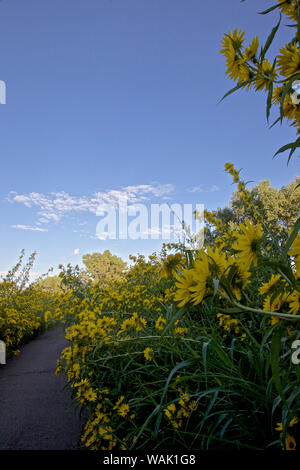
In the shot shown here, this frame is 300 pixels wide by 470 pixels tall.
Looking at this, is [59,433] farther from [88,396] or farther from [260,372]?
[260,372]

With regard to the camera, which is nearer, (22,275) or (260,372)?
(260,372)

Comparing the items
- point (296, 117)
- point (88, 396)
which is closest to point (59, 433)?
point (88, 396)

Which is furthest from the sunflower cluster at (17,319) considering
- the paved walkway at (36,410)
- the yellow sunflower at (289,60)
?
the yellow sunflower at (289,60)

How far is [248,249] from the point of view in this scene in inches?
28.4

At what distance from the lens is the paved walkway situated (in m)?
1.69

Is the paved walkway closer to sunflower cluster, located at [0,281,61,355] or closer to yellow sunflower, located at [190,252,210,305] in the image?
sunflower cluster, located at [0,281,61,355]

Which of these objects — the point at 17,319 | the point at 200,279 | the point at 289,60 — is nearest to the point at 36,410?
the point at 200,279

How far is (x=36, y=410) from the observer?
6.94 ft

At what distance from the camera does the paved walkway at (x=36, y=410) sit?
1.69 metres

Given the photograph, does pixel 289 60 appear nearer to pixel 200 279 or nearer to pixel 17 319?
pixel 200 279

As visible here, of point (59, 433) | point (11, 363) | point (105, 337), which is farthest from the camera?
point (11, 363)

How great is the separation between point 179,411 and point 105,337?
613 millimetres

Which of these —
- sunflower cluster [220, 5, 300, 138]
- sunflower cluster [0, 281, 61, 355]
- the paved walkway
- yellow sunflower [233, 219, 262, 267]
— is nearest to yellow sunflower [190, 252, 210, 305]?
yellow sunflower [233, 219, 262, 267]
